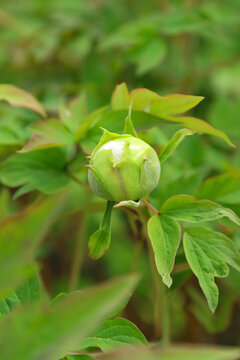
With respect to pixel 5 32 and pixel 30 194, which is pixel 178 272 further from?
pixel 5 32

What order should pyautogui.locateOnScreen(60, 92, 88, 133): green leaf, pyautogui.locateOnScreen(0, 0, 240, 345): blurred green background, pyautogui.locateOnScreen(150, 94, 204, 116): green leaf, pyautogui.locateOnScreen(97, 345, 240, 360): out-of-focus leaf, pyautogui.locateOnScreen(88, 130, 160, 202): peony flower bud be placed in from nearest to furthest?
pyautogui.locateOnScreen(97, 345, 240, 360): out-of-focus leaf, pyautogui.locateOnScreen(88, 130, 160, 202): peony flower bud, pyautogui.locateOnScreen(150, 94, 204, 116): green leaf, pyautogui.locateOnScreen(60, 92, 88, 133): green leaf, pyautogui.locateOnScreen(0, 0, 240, 345): blurred green background

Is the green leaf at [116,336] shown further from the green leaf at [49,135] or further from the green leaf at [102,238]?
the green leaf at [49,135]

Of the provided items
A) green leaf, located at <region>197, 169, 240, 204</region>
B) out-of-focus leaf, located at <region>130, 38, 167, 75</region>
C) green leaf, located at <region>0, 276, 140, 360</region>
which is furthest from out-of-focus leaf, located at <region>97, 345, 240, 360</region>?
out-of-focus leaf, located at <region>130, 38, 167, 75</region>

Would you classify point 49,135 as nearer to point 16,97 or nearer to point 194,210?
point 16,97

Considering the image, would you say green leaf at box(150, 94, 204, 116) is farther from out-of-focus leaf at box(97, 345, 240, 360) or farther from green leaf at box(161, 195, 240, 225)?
out-of-focus leaf at box(97, 345, 240, 360)

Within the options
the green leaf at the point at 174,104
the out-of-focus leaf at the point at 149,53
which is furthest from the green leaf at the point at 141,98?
the out-of-focus leaf at the point at 149,53

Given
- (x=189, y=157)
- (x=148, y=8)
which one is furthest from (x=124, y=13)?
(x=189, y=157)
